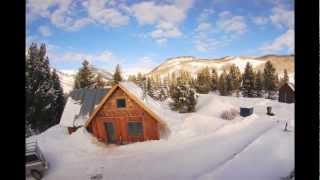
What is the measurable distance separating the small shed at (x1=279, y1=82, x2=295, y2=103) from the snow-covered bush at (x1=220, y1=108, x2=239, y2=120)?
0.18 meters

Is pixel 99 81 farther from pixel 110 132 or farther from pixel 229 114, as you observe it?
pixel 229 114

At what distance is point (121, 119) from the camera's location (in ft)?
5.48

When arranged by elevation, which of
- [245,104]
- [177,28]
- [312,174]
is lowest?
[312,174]

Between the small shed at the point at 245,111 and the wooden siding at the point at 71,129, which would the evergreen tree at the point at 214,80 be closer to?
the small shed at the point at 245,111

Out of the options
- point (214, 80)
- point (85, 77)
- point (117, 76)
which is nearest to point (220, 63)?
point (214, 80)

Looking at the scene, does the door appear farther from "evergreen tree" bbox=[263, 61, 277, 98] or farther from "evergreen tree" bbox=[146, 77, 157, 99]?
"evergreen tree" bbox=[263, 61, 277, 98]

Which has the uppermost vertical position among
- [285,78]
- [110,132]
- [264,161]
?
[285,78]

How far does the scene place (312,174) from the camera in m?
1.61

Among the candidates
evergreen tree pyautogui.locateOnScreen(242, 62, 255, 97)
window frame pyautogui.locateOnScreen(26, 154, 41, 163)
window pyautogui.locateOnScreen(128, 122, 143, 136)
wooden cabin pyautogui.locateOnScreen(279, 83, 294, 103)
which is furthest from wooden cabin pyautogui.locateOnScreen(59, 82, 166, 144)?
wooden cabin pyautogui.locateOnScreen(279, 83, 294, 103)

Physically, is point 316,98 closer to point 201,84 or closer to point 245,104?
point 245,104

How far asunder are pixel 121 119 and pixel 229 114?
0.42 m
